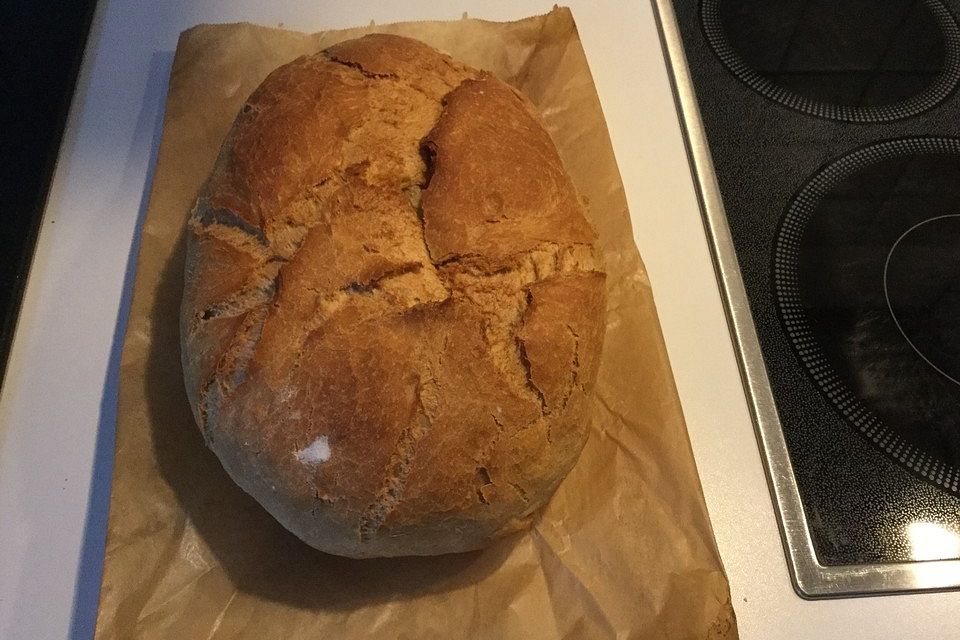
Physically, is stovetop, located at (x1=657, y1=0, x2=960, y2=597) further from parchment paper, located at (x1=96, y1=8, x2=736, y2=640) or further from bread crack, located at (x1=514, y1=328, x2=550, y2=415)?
bread crack, located at (x1=514, y1=328, x2=550, y2=415)

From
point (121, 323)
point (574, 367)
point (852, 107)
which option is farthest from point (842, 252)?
point (121, 323)

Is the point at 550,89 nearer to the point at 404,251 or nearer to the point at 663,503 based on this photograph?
the point at 404,251

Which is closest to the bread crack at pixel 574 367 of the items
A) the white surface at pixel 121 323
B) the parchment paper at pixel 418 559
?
the parchment paper at pixel 418 559

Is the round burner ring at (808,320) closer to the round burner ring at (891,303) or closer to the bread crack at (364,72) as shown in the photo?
the round burner ring at (891,303)

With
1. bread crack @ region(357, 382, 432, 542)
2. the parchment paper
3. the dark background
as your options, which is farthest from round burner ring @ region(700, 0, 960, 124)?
the dark background

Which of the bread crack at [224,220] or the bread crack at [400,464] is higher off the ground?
the bread crack at [224,220]

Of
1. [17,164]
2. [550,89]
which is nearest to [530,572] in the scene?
[550,89]
